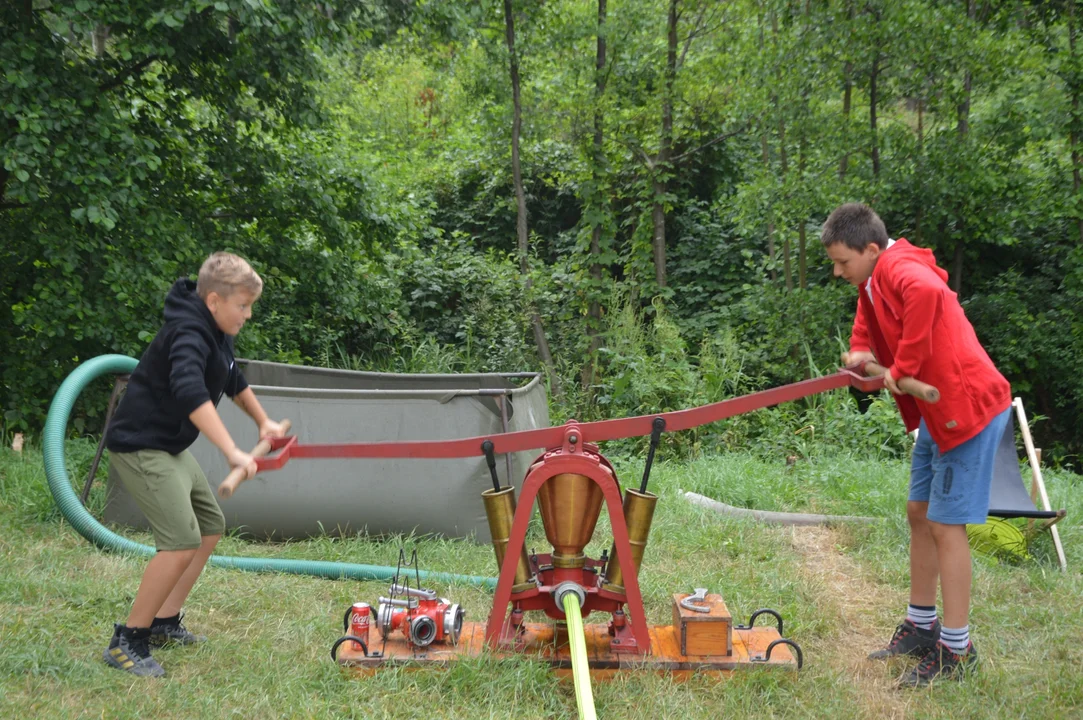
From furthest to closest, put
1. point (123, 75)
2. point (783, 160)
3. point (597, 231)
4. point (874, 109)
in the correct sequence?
1. point (597, 231)
2. point (783, 160)
3. point (874, 109)
4. point (123, 75)

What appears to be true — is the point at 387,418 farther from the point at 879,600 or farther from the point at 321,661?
the point at 879,600

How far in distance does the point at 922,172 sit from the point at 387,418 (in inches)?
271

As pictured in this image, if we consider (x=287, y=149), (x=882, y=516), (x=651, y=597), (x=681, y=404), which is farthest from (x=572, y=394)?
(x=651, y=597)

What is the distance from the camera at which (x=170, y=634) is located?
11.4ft

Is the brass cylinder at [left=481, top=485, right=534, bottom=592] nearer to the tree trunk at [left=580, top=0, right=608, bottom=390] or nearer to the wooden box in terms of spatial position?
the wooden box

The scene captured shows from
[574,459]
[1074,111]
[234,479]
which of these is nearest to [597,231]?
[1074,111]

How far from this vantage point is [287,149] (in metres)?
7.85

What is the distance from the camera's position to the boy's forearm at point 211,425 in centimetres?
284

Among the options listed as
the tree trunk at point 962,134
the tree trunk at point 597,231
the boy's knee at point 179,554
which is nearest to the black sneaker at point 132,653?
the boy's knee at point 179,554

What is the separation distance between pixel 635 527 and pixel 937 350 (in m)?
1.25

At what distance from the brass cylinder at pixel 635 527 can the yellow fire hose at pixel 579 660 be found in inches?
7.1

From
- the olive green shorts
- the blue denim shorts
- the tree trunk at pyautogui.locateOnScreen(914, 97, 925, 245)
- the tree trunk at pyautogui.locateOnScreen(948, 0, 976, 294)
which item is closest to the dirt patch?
the blue denim shorts

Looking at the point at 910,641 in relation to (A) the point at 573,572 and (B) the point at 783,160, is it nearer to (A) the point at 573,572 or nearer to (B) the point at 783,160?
(A) the point at 573,572

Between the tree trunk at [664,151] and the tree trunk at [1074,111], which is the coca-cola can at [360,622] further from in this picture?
the tree trunk at [1074,111]
